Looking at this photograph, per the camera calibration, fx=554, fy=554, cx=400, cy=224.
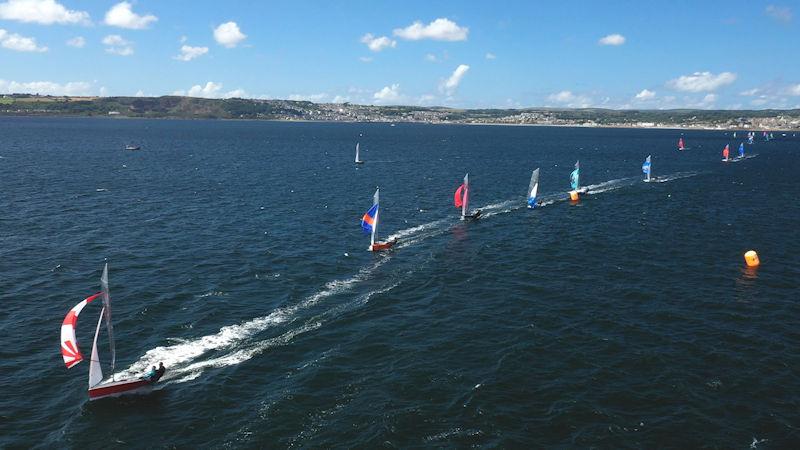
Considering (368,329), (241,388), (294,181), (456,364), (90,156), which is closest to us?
(241,388)

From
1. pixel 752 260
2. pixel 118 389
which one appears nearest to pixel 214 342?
pixel 118 389

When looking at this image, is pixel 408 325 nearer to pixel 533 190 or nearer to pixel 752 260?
pixel 752 260

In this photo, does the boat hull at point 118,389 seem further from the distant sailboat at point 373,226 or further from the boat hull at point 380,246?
the boat hull at point 380,246

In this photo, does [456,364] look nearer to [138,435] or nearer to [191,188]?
[138,435]

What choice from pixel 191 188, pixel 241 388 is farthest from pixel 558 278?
pixel 191 188

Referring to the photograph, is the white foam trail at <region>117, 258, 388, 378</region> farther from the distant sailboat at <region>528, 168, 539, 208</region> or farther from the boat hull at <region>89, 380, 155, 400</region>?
the distant sailboat at <region>528, 168, 539, 208</region>

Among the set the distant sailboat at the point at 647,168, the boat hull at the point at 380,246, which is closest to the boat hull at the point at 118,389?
the boat hull at the point at 380,246

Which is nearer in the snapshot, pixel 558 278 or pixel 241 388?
pixel 241 388
